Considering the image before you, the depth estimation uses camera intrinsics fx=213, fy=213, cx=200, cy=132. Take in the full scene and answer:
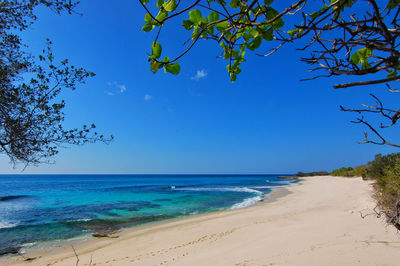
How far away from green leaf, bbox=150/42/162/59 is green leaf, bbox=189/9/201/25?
198mm

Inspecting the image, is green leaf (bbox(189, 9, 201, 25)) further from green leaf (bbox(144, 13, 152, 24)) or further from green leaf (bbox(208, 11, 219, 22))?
green leaf (bbox(144, 13, 152, 24))

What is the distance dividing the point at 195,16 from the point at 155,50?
0.78 ft

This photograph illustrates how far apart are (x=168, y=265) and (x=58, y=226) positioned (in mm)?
10393

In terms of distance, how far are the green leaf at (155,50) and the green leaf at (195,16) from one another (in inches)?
7.8

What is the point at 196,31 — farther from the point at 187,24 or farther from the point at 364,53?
the point at 364,53

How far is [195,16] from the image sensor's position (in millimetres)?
948

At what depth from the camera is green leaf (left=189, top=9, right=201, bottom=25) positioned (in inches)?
37.1

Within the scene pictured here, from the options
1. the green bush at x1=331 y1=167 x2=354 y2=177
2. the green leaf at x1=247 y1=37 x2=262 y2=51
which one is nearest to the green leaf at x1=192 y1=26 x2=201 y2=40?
the green leaf at x1=247 y1=37 x2=262 y2=51

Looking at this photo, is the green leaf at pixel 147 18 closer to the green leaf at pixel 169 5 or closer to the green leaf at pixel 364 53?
the green leaf at pixel 169 5

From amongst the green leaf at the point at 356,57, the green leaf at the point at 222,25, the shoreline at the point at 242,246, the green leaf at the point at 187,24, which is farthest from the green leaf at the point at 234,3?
the shoreline at the point at 242,246

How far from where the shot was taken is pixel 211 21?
0.99m

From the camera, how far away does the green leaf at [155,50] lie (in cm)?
91

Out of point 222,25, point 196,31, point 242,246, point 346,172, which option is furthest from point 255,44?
point 346,172

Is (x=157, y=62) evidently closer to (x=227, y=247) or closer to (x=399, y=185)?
(x=227, y=247)
